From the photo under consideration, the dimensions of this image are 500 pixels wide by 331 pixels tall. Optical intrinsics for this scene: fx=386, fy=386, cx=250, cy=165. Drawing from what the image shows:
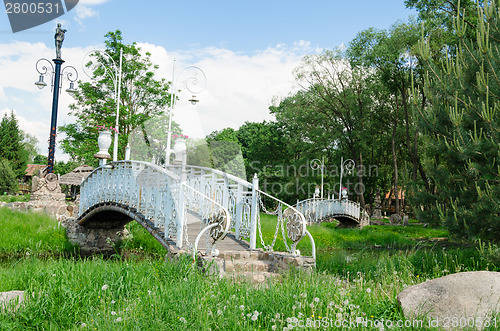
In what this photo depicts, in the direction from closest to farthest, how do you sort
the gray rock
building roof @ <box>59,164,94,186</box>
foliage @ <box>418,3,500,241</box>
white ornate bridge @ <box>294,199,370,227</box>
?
the gray rock, foliage @ <box>418,3,500,241</box>, white ornate bridge @ <box>294,199,370,227</box>, building roof @ <box>59,164,94,186</box>

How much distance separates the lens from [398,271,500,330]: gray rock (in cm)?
396

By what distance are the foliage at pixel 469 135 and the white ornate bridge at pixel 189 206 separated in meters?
3.52

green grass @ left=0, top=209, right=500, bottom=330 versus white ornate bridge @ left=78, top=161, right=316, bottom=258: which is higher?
white ornate bridge @ left=78, top=161, right=316, bottom=258

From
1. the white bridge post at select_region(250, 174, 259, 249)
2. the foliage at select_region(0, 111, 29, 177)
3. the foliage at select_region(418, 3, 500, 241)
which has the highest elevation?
the foliage at select_region(0, 111, 29, 177)

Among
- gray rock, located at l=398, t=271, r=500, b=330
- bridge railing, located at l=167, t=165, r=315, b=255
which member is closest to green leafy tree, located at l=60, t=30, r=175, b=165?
bridge railing, located at l=167, t=165, r=315, b=255

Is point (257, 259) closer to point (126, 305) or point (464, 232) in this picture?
point (126, 305)

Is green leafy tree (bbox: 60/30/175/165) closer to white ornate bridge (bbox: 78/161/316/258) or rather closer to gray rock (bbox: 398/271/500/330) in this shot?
white ornate bridge (bbox: 78/161/316/258)

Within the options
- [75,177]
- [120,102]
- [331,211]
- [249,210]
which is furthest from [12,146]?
[249,210]

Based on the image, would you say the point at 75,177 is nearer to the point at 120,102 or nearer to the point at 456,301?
the point at 120,102

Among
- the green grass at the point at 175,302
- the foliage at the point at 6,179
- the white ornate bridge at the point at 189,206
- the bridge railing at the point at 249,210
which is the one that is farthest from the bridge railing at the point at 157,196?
the foliage at the point at 6,179

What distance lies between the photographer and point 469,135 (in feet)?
28.2

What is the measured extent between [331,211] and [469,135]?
17.9 metres

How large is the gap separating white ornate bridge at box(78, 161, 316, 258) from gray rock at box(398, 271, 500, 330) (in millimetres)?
3062

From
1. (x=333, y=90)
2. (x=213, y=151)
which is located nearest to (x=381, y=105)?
(x=333, y=90)
